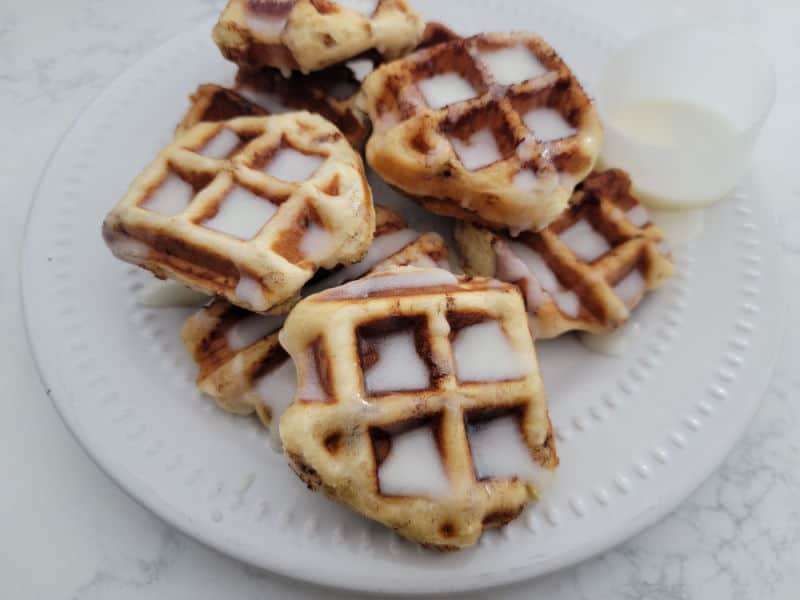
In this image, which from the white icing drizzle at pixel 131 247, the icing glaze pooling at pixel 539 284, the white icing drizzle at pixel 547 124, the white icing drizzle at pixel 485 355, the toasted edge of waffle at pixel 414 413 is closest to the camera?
the toasted edge of waffle at pixel 414 413

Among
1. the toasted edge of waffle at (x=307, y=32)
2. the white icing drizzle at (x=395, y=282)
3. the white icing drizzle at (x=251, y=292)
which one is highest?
the toasted edge of waffle at (x=307, y=32)

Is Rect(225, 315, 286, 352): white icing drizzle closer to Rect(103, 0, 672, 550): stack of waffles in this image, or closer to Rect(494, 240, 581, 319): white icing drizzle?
Rect(103, 0, 672, 550): stack of waffles

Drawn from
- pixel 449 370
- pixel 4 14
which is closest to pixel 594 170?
pixel 449 370

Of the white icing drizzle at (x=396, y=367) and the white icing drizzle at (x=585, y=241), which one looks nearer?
the white icing drizzle at (x=396, y=367)

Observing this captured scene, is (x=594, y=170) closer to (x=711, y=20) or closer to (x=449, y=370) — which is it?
(x=449, y=370)

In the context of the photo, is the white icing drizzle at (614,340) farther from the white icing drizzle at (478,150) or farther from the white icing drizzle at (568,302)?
the white icing drizzle at (478,150)

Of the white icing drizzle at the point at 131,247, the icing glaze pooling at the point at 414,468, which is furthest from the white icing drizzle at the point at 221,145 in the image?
the icing glaze pooling at the point at 414,468

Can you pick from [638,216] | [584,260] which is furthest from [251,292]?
[638,216]
